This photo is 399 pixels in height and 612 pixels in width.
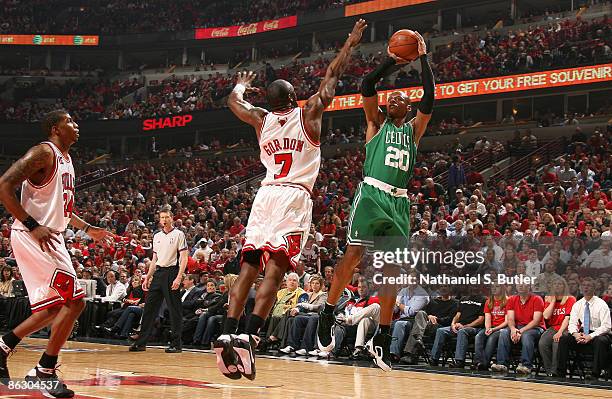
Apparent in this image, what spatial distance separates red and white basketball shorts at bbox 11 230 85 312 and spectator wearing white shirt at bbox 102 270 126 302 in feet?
32.8

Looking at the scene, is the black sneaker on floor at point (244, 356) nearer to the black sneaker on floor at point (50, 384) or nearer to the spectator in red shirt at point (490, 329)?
the black sneaker on floor at point (50, 384)

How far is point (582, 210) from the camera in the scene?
1443 cm

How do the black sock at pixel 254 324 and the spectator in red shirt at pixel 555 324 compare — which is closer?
the black sock at pixel 254 324

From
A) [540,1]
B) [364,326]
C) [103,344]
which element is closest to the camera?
[364,326]

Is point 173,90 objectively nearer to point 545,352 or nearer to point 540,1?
point 540,1

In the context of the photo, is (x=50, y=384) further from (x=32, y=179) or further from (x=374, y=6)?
(x=374, y=6)

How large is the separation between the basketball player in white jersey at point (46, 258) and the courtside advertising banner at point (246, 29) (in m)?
32.2

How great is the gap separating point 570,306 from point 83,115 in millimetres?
31787

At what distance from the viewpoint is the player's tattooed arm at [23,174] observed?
5.41m

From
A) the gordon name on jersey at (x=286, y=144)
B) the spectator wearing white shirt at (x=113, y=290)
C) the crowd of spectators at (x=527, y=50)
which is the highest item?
the crowd of spectators at (x=527, y=50)

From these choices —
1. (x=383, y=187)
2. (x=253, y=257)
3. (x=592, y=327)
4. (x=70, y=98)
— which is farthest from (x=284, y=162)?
(x=70, y=98)

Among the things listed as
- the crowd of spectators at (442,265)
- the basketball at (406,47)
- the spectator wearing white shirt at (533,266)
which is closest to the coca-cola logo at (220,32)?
the crowd of spectators at (442,265)

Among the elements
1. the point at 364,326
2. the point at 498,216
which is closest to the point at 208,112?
the point at 498,216

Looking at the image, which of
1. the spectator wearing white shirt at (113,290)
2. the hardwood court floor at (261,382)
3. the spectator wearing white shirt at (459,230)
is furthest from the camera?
the spectator wearing white shirt at (113,290)
